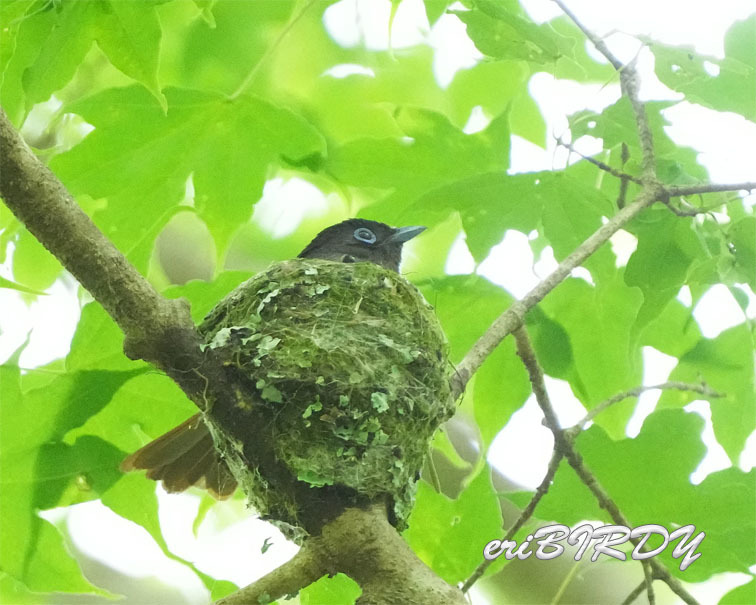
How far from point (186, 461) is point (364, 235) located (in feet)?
4.33

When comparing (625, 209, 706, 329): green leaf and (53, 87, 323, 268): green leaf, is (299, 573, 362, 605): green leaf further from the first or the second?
(625, 209, 706, 329): green leaf

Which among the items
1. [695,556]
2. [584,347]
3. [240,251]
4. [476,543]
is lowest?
[695,556]

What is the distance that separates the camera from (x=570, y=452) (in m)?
2.34

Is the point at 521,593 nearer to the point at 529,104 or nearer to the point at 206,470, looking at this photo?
the point at 206,470

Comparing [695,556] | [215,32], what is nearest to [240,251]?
[215,32]

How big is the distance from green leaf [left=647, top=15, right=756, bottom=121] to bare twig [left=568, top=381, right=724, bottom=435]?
30.6 inches

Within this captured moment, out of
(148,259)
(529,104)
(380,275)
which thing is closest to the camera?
(148,259)

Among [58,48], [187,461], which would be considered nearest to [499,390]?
[187,461]

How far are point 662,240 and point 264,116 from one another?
1.24 meters

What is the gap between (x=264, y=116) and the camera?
99.7 inches

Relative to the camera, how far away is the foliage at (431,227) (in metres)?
2.25

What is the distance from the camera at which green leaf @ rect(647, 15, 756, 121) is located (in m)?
2.22

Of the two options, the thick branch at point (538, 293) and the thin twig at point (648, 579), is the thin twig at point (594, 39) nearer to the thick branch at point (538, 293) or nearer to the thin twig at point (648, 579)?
the thick branch at point (538, 293)

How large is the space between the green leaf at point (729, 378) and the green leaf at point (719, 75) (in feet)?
2.36
